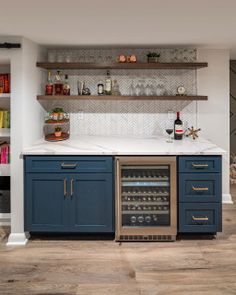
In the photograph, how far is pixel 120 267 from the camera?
3.33m

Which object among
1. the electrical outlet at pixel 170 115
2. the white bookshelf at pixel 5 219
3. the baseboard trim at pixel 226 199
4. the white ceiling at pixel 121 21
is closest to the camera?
the white ceiling at pixel 121 21

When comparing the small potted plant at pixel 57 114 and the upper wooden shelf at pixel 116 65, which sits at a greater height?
the upper wooden shelf at pixel 116 65

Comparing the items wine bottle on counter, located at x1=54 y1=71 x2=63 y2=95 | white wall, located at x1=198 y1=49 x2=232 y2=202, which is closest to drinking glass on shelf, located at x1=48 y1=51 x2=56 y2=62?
wine bottle on counter, located at x1=54 y1=71 x2=63 y2=95

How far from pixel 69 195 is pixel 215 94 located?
2359 millimetres

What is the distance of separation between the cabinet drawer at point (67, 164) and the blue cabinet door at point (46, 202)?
0.20ft

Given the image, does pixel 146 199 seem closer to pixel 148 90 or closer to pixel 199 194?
pixel 199 194

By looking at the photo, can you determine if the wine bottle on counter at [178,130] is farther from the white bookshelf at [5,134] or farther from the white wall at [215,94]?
the white bookshelf at [5,134]

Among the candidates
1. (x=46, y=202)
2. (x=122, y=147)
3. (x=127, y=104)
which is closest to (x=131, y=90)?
(x=127, y=104)

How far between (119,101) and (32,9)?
2.20 metres

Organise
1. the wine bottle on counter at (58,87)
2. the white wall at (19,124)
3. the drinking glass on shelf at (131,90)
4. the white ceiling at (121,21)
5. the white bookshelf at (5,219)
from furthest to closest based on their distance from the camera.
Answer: the drinking glass on shelf at (131,90)
the wine bottle on counter at (58,87)
the white bookshelf at (5,219)
the white wall at (19,124)
the white ceiling at (121,21)

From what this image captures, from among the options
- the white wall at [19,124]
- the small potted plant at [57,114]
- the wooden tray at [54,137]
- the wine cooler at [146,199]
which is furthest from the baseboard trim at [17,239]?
the small potted plant at [57,114]

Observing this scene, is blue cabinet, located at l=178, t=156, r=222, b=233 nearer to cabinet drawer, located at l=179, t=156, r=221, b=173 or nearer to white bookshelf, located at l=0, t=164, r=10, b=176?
cabinet drawer, located at l=179, t=156, r=221, b=173

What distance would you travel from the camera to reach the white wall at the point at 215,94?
16.4 ft

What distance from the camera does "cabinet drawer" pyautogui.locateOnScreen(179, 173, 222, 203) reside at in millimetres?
3889
